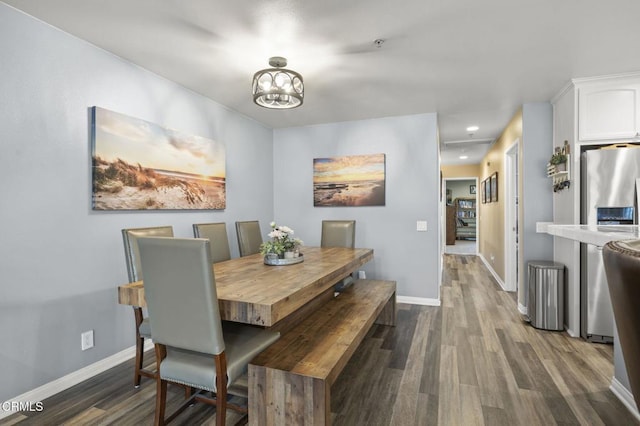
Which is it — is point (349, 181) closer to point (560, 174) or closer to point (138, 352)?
point (560, 174)

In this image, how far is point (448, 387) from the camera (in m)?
2.22

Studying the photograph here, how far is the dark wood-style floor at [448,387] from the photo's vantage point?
1897mm

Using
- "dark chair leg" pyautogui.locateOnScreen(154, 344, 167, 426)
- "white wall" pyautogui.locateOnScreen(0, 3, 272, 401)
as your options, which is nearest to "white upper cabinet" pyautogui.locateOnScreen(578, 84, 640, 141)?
"dark chair leg" pyautogui.locateOnScreen(154, 344, 167, 426)

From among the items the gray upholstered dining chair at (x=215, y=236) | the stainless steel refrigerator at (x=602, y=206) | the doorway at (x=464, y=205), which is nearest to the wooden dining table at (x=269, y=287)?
the gray upholstered dining chair at (x=215, y=236)

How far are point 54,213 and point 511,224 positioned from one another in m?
5.44

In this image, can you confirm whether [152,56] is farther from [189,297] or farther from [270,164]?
[270,164]

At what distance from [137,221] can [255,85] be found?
5.03ft

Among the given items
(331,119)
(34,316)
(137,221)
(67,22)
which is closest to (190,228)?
(137,221)

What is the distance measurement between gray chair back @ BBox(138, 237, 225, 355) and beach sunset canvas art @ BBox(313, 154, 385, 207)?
324cm

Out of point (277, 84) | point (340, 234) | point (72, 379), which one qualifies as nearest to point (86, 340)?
point (72, 379)

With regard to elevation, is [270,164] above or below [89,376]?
above

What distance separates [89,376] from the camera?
237cm

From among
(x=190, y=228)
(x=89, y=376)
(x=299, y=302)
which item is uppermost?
(x=190, y=228)

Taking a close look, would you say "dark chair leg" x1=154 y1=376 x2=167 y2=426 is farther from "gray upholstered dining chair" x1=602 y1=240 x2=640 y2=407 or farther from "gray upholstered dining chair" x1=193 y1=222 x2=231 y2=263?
"gray upholstered dining chair" x1=602 y1=240 x2=640 y2=407
